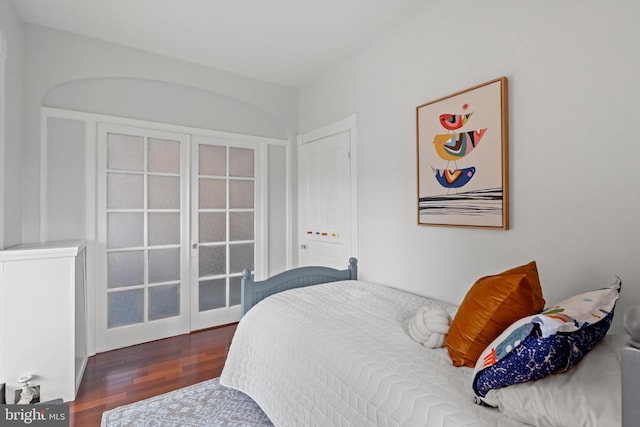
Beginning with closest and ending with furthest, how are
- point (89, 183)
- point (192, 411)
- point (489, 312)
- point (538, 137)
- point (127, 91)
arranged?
point (489, 312) → point (538, 137) → point (192, 411) → point (89, 183) → point (127, 91)

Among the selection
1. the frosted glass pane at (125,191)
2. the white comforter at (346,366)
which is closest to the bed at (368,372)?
the white comforter at (346,366)

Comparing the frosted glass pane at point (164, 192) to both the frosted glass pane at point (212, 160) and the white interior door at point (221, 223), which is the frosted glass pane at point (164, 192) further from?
the frosted glass pane at point (212, 160)

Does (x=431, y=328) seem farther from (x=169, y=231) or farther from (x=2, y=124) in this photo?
(x=2, y=124)

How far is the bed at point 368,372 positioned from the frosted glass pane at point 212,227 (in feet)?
4.37

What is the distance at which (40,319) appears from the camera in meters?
2.10

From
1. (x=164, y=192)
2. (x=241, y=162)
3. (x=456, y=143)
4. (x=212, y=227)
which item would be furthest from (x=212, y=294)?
(x=456, y=143)

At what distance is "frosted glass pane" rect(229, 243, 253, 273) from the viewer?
11.8ft

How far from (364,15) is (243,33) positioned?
99cm

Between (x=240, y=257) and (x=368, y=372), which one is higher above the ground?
(x=240, y=257)

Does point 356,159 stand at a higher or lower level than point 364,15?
lower

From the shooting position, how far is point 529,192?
70.2 inches

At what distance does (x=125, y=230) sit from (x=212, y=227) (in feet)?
2.60

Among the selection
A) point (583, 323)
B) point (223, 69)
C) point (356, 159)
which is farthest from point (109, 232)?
point (583, 323)

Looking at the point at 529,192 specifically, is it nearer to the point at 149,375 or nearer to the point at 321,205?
the point at 321,205
